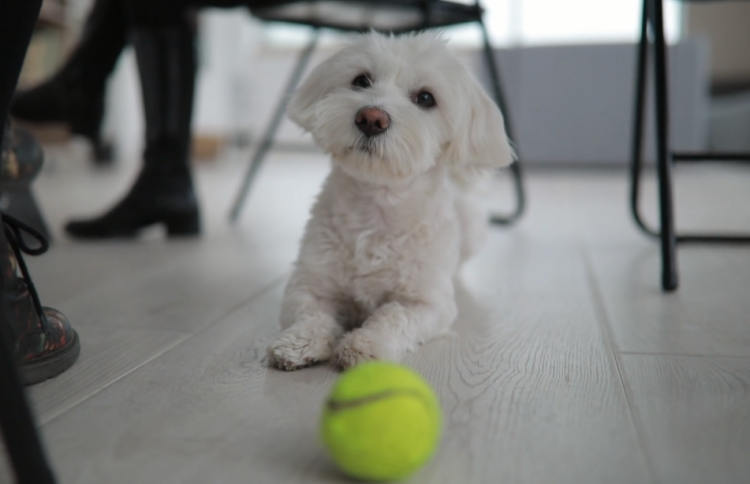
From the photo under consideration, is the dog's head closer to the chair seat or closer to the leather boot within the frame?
the leather boot

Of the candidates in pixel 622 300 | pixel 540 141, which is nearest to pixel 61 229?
pixel 622 300

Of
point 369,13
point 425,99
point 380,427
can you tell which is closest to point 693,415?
point 380,427

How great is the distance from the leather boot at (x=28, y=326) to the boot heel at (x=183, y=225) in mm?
1040

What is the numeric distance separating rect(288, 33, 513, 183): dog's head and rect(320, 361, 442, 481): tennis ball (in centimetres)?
47

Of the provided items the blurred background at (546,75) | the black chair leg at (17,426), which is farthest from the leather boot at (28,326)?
the blurred background at (546,75)

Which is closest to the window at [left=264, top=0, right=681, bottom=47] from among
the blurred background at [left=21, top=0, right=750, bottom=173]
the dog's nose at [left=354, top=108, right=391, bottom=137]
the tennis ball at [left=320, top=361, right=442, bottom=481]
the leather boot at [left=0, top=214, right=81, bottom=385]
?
the blurred background at [left=21, top=0, right=750, bottom=173]

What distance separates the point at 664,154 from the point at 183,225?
1.35 m

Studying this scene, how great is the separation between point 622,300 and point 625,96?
3.36 meters

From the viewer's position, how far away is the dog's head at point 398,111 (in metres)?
1.01

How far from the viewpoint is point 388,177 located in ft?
3.41

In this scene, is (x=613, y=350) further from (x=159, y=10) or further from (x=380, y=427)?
(x=159, y=10)

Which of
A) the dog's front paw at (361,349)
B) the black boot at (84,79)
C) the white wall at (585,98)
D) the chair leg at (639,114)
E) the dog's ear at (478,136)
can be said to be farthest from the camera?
the white wall at (585,98)

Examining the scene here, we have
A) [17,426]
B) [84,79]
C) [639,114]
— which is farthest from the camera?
[84,79]

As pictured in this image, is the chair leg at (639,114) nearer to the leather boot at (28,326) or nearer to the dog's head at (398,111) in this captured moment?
the dog's head at (398,111)
